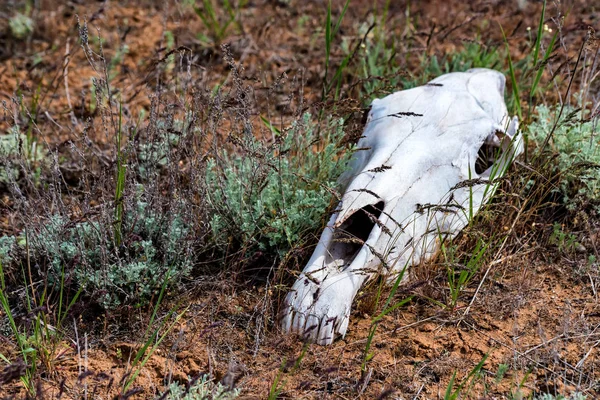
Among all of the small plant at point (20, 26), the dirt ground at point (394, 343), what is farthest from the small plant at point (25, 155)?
the small plant at point (20, 26)

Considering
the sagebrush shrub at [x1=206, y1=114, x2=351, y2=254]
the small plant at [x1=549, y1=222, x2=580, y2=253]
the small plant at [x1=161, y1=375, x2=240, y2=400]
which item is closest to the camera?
the small plant at [x1=161, y1=375, x2=240, y2=400]

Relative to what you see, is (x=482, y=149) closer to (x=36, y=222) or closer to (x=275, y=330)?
(x=275, y=330)

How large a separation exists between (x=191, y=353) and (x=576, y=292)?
1.97 metres

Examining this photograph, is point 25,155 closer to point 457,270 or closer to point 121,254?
point 121,254

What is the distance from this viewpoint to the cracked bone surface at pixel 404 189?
3.27 metres

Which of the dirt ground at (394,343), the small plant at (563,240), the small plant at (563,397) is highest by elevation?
the small plant at (563,240)

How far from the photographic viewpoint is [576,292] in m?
3.70

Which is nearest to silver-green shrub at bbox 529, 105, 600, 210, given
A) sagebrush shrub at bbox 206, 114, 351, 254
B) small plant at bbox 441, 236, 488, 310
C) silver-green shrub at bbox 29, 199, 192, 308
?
small plant at bbox 441, 236, 488, 310

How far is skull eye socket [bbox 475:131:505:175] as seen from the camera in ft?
12.9

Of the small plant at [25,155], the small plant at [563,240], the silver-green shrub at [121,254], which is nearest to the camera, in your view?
the silver-green shrub at [121,254]

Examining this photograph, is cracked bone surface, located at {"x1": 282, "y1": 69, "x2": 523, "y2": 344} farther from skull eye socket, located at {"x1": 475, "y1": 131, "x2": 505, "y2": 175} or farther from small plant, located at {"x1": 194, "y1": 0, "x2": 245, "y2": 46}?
small plant, located at {"x1": 194, "y1": 0, "x2": 245, "y2": 46}

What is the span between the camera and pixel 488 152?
4.04 meters

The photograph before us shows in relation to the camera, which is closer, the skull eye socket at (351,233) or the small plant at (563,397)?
the small plant at (563,397)

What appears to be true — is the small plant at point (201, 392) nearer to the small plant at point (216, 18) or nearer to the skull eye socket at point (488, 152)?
the skull eye socket at point (488, 152)
